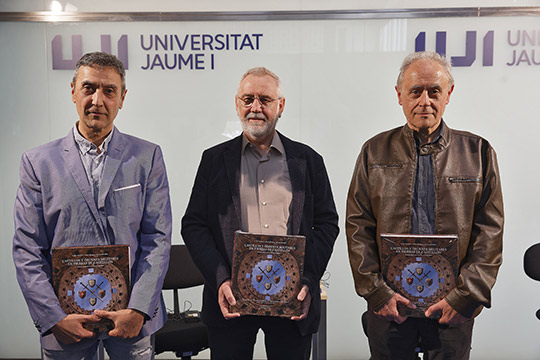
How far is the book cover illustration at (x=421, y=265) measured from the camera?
2184mm

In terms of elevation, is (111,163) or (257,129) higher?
(257,129)

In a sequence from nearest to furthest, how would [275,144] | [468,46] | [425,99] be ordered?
[425,99] < [275,144] < [468,46]

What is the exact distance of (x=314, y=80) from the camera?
4266 millimetres

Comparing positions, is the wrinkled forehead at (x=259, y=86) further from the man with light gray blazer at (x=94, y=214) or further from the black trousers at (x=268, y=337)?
the black trousers at (x=268, y=337)

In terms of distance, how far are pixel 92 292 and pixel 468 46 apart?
360cm

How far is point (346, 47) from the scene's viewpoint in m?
4.23

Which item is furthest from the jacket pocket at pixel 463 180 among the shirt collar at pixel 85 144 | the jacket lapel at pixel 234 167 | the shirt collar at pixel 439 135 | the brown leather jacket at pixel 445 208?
the shirt collar at pixel 85 144

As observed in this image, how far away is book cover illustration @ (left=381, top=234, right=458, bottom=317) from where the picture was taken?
218 cm

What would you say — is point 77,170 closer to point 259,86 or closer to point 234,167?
point 234,167

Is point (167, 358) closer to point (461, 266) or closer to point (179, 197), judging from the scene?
point (179, 197)

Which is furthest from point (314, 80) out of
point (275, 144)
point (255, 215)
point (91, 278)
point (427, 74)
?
point (91, 278)

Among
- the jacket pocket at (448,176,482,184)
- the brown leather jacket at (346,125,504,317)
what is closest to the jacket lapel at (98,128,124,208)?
the brown leather jacket at (346,125,504,317)

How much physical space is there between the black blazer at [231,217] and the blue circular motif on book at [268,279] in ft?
0.43

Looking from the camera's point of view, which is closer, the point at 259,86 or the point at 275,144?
the point at 259,86
